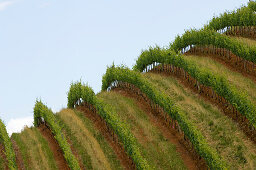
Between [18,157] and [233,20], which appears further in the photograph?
[233,20]

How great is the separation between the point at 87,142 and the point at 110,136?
284 centimetres

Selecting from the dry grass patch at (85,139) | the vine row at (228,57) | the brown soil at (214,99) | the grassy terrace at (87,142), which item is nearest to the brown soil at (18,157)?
the grassy terrace at (87,142)

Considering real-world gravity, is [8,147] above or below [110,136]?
above

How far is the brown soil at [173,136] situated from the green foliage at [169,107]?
4.09ft

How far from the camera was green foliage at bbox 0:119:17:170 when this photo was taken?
109ft

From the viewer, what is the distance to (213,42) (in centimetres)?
5459

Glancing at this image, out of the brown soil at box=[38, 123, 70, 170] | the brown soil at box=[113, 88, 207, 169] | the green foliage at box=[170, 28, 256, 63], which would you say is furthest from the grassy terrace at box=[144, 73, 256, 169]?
the brown soil at box=[38, 123, 70, 170]

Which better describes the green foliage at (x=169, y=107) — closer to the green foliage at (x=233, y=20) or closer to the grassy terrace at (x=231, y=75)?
the grassy terrace at (x=231, y=75)

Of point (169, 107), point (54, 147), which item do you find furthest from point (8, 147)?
point (169, 107)

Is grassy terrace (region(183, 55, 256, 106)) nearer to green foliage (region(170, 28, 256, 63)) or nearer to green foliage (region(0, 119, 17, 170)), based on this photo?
green foliage (region(170, 28, 256, 63))

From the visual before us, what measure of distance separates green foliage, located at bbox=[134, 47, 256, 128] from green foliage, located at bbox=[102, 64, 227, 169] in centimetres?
107

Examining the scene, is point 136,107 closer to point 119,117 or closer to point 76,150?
point 119,117

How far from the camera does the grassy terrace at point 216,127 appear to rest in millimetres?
34219

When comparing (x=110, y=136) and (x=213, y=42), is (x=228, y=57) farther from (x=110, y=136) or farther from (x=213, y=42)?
(x=110, y=136)
